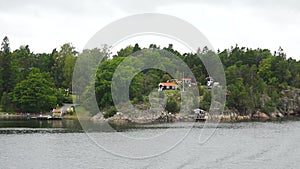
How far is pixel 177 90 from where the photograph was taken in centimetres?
7194

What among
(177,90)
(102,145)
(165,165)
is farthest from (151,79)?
(165,165)

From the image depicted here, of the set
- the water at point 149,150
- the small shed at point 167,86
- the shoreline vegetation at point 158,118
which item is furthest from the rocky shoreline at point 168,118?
the water at point 149,150

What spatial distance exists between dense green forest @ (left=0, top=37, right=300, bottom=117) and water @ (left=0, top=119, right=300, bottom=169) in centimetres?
1876

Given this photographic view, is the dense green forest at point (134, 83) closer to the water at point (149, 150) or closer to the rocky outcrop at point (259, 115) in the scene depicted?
the rocky outcrop at point (259, 115)

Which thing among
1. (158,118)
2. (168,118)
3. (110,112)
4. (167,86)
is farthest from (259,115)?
(110,112)

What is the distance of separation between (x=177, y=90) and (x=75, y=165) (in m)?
44.9

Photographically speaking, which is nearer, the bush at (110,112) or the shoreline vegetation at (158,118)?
the shoreline vegetation at (158,118)

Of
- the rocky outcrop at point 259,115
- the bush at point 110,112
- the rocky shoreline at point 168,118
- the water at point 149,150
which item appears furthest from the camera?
the rocky outcrop at point 259,115

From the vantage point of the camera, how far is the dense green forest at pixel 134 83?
67.0 metres

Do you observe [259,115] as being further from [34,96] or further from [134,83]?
[34,96]

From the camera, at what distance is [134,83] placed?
65375 mm

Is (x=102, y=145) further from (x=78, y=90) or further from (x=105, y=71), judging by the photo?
(x=78, y=90)

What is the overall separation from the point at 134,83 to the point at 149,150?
3148 cm

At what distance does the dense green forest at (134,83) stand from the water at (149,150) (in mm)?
18756
